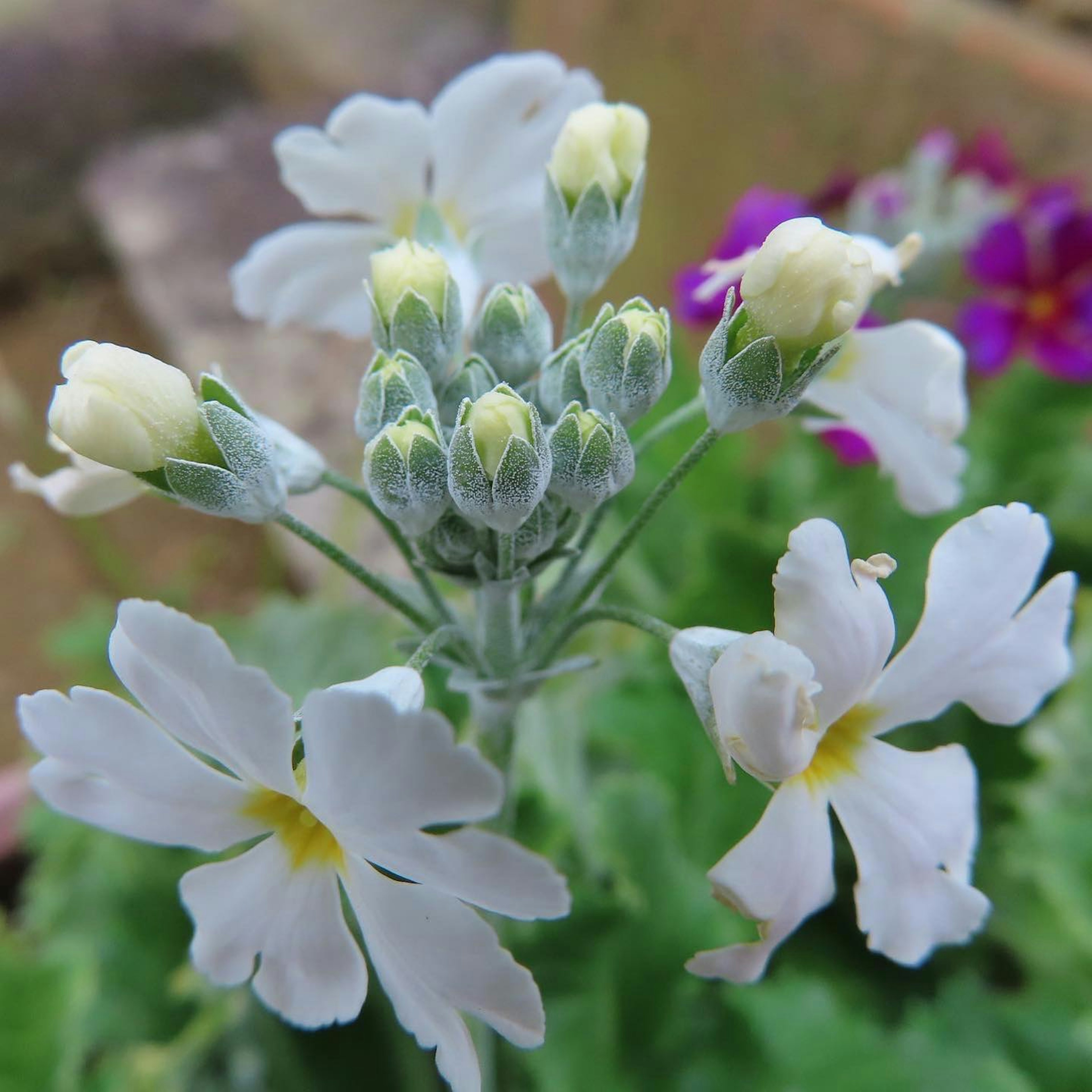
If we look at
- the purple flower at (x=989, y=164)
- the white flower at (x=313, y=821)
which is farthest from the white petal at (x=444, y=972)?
the purple flower at (x=989, y=164)

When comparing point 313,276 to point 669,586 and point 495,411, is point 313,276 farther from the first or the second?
point 669,586

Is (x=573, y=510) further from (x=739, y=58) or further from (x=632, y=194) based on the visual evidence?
(x=739, y=58)

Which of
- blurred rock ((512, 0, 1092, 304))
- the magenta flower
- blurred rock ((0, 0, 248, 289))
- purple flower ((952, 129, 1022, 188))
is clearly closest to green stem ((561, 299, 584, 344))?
the magenta flower

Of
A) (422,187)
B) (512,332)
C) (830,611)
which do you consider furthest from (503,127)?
(830,611)

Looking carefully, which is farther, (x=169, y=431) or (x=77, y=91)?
(x=77, y=91)

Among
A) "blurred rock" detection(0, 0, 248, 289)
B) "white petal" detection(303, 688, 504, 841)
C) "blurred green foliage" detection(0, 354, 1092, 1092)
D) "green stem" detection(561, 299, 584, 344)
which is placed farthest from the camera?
"blurred rock" detection(0, 0, 248, 289)

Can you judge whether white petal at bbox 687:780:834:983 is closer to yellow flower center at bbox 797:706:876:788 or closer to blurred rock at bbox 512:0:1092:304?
yellow flower center at bbox 797:706:876:788

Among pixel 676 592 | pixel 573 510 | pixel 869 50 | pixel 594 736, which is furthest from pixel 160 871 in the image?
pixel 869 50
